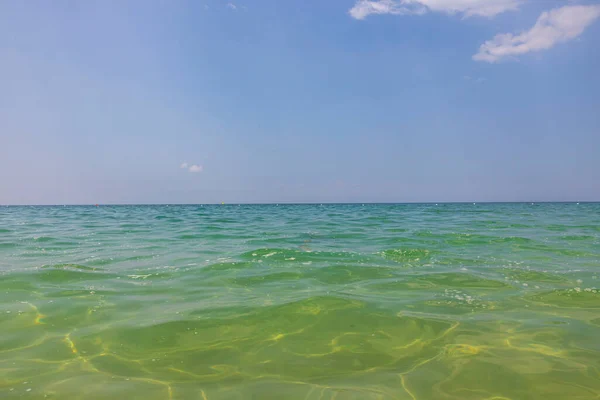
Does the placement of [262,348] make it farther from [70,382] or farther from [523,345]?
[523,345]

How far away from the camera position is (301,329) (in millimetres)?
4668

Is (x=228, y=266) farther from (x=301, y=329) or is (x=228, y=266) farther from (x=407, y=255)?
(x=407, y=255)

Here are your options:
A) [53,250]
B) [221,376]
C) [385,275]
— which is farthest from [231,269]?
[53,250]

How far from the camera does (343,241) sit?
13484mm

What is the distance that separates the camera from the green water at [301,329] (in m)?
3.30

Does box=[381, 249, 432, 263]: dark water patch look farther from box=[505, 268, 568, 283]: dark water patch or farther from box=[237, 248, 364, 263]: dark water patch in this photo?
box=[505, 268, 568, 283]: dark water patch

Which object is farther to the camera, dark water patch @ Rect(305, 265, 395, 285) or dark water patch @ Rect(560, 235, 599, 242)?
dark water patch @ Rect(560, 235, 599, 242)

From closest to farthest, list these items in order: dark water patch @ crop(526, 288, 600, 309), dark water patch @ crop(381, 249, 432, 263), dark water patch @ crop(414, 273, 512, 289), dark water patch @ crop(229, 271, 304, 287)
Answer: dark water patch @ crop(526, 288, 600, 309)
dark water patch @ crop(414, 273, 512, 289)
dark water patch @ crop(229, 271, 304, 287)
dark water patch @ crop(381, 249, 432, 263)

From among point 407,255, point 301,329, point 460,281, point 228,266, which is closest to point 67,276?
point 228,266

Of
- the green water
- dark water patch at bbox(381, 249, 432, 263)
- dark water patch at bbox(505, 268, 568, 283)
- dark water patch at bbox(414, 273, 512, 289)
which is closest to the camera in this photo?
the green water

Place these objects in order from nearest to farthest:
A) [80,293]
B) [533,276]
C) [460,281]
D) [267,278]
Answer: [80,293] → [460,281] → [533,276] → [267,278]

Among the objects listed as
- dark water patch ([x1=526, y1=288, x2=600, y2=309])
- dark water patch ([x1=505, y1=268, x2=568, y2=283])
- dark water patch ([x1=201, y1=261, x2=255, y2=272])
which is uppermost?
dark water patch ([x1=505, y1=268, x2=568, y2=283])

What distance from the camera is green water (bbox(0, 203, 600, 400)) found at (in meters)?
3.30

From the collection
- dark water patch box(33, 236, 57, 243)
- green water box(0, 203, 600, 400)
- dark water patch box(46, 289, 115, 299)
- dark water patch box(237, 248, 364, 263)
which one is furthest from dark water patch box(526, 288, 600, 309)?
dark water patch box(33, 236, 57, 243)
